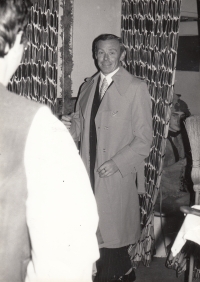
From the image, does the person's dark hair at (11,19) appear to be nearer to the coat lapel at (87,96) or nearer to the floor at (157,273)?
the coat lapel at (87,96)

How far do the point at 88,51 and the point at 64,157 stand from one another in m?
2.92

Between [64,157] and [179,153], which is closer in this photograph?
[64,157]

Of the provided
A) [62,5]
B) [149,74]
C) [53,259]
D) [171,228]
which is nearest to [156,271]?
[171,228]

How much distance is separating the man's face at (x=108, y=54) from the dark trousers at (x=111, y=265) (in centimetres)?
138

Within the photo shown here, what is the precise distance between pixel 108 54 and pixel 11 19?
78.9 inches

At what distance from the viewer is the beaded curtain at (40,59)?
8.66 ft

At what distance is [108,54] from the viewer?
2.71 meters

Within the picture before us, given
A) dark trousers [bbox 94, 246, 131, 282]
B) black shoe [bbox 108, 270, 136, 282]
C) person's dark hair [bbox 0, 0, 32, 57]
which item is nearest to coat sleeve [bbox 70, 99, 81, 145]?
dark trousers [bbox 94, 246, 131, 282]

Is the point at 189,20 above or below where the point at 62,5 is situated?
above

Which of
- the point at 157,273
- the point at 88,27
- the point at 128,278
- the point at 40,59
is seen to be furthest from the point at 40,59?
the point at 157,273

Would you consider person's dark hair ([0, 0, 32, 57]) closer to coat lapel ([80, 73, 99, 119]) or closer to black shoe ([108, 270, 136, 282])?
coat lapel ([80, 73, 99, 119])

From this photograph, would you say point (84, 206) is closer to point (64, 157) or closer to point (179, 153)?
point (64, 157)

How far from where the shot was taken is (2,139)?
0.74 metres

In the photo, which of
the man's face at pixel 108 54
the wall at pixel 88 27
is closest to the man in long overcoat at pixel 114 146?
the man's face at pixel 108 54
